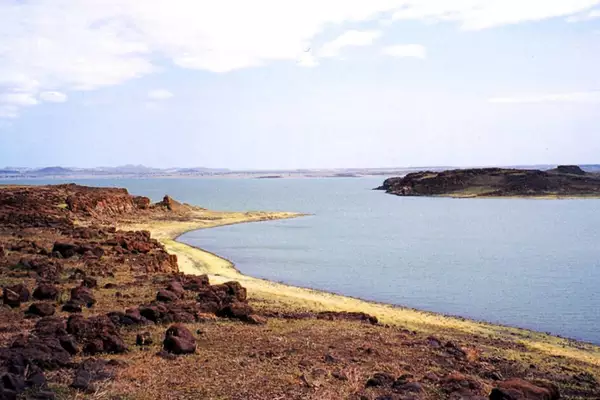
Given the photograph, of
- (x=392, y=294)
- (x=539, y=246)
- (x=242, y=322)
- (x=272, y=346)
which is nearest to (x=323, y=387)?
(x=272, y=346)

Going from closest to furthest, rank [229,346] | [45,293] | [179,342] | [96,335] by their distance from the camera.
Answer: [96,335] < [179,342] < [229,346] < [45,293]

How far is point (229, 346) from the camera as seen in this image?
15.8 m

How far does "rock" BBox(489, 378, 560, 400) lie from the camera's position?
12172mm

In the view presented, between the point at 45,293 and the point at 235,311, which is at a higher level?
the point at 45,293

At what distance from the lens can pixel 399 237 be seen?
63.7m

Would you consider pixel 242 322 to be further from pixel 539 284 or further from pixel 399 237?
pixel 399 237

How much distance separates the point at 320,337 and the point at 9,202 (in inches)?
1842

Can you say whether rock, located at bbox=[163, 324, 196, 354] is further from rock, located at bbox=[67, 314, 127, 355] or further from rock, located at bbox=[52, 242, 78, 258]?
rock, located at bbox=[52, 242, 78, 258]

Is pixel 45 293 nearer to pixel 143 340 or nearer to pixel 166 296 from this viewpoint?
pixel 166 296

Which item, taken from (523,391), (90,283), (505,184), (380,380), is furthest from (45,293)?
(505,184)

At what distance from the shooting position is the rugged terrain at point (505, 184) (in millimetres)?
145250

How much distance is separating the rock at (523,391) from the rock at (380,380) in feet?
6.81

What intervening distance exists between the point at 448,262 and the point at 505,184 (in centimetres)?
11532

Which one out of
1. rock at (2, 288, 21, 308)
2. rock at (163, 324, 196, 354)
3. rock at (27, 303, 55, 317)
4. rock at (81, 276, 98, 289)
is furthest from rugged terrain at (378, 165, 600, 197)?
rock at (163, 324, 196, 354)
